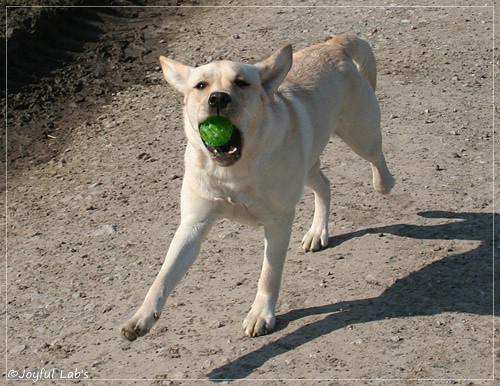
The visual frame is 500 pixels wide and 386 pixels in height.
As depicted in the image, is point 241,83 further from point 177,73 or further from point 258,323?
point 258,323

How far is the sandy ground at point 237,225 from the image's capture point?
547cm

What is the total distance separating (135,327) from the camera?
511cm

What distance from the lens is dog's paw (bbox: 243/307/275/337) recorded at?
221 inches

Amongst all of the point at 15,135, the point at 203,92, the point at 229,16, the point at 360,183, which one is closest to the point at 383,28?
the point at 229,16

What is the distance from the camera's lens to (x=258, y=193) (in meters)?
5.44

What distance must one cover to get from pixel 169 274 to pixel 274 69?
1.25 meters

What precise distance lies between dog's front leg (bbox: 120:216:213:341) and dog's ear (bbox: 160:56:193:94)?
739 millimetres

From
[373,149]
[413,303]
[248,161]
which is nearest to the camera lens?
[248,161]

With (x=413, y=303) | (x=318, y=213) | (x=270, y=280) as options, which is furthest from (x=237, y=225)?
(x=413, y=303)

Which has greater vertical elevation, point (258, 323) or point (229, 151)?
point (229, 151)

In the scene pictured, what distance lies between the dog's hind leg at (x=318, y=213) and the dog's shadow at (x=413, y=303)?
691 millimetres

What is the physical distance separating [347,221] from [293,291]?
1030mm

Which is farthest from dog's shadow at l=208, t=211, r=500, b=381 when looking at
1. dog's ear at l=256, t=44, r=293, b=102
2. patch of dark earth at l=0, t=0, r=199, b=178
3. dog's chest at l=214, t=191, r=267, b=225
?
patch of dark earth at l=0, t=0, r=199, b=178

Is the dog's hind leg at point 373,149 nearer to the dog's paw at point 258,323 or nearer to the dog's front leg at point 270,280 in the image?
the dog's front leg at point 270,280
